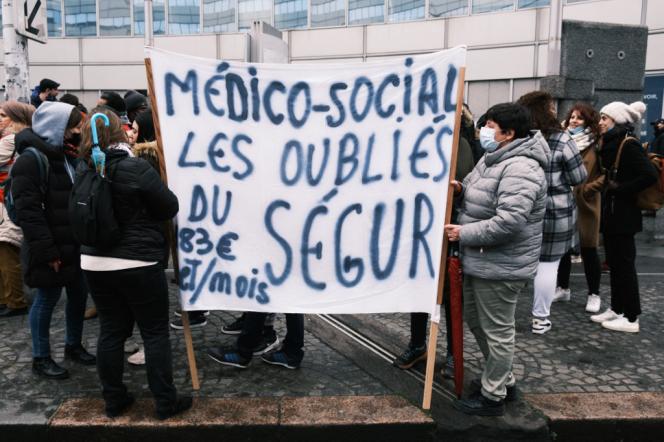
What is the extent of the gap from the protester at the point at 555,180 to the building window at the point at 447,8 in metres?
12.4

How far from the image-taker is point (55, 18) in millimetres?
17766

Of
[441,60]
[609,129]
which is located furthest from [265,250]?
[609,129]

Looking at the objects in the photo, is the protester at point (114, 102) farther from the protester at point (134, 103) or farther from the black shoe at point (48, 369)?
the black shoe at point (48, 369)

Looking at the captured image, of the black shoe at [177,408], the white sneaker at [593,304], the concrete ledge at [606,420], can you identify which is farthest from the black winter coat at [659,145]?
the black shoe at [177,408]

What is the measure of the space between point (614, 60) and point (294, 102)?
651cm

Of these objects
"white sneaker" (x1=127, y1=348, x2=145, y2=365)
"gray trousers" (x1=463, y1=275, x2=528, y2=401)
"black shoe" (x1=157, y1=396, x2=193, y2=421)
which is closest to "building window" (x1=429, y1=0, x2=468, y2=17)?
"gray trousers" (x1=463, y1=275, x2=528, y2=401)

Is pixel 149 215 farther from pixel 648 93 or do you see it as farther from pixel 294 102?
pixel 648 93

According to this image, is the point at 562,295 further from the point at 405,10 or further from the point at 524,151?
the point at 405,10

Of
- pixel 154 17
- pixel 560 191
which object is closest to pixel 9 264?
pixel 560 191

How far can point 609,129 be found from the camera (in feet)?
15.2

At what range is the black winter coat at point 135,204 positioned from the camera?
293cm

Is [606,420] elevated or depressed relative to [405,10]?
depressed

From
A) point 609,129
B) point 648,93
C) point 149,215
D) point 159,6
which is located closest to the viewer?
point 149,215

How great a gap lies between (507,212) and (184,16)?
16680 millimetres
